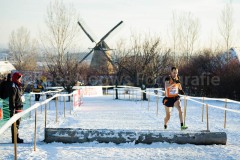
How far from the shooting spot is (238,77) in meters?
26.3

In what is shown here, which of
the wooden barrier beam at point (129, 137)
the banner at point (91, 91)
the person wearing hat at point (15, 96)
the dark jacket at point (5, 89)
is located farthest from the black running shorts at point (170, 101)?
the banner at point (91, 91)

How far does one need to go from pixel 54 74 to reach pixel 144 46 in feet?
27.7

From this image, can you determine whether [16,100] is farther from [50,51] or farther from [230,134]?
[50,51]

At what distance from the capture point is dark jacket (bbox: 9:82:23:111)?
8852mm

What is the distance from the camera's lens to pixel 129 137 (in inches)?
328

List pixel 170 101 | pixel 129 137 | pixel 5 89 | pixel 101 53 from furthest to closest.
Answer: pixel 101 53 → pixel 170 101 → pixel 5 89 → pixel 129 137

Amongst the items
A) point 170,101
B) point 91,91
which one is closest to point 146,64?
point 91,91

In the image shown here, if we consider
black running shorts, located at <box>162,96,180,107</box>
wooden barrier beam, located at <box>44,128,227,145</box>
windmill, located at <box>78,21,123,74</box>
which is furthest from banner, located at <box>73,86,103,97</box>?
wooden barrier beam, located at <box>44,128,227,145</box>

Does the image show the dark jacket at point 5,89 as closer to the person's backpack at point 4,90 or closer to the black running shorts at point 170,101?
the person's backpack at point 4,90

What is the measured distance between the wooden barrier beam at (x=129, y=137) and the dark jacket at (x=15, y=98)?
1.15 m

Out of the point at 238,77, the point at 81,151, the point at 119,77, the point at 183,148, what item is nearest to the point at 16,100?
the point at 81,151

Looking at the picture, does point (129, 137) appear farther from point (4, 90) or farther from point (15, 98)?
point (4, 90)

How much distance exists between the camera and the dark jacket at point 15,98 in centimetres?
885

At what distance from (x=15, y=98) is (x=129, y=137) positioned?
2896 mm
